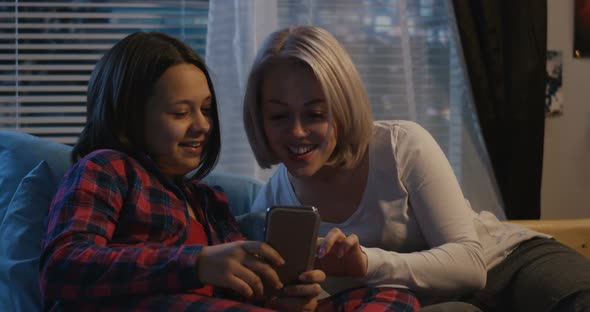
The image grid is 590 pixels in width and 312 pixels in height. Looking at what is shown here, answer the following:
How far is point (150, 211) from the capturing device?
1.20 metres

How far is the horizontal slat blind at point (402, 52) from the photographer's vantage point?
8.09 feet

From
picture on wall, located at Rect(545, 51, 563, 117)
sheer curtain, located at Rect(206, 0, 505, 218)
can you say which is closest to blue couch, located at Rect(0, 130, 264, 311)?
sheer curtain, located at Rect(206, 0, 505, 218)

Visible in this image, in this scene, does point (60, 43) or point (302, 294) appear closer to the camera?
point (302, 294)

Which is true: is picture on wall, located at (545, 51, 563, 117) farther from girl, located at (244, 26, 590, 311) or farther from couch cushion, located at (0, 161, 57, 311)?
couch cushion, located at (0, 161, 57, 311)

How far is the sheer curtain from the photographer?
2.33 m

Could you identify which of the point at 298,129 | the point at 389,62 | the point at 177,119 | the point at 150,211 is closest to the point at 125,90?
the point at 177,119

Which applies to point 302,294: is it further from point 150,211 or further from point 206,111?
point 206,111

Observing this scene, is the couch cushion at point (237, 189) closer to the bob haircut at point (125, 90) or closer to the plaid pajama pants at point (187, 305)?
the bob haircut at point (125, 90)

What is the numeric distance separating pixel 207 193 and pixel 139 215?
0.99 feet

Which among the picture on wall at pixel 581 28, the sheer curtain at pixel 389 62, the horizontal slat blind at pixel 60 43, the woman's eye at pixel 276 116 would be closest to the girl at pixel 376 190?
the woman's eye at pixel 276 116

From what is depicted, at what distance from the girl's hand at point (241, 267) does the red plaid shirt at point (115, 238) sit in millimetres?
21

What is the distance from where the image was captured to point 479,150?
255cm

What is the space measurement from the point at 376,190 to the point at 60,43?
5.22ft

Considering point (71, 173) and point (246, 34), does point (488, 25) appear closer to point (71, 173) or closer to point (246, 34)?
point (246, 34)
